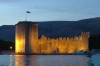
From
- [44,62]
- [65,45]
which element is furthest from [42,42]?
[44,62]

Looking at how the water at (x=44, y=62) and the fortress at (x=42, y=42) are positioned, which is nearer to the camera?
the water at (x=44, y=62)

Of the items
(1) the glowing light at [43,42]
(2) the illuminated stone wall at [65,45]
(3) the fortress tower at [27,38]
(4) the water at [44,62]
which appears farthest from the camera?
(3) the fortress tower at [27,38]

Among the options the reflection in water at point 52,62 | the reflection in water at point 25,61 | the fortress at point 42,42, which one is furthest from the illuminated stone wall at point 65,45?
the reflection in water at point 52,62

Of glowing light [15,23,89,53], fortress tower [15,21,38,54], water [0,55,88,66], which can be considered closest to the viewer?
water [0,55,88,66]

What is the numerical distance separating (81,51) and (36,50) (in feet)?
38.4

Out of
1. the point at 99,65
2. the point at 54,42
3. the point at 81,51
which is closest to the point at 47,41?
the point at 54,42

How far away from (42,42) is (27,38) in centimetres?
502

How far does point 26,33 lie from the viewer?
378 ft

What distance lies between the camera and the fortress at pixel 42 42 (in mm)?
107500

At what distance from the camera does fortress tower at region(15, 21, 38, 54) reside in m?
113

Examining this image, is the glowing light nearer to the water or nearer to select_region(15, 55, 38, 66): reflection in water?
the water

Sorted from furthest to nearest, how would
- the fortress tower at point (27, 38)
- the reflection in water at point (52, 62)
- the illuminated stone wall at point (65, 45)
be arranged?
the fortress tower at point (27, 38)
the illuminated stone wall at point (65, 45)
the reflection in water at point (52, 62)

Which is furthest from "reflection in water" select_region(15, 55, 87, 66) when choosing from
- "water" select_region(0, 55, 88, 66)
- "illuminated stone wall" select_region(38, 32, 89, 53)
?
"illuminated stone wall" select_region(38, 32, 89, 53)

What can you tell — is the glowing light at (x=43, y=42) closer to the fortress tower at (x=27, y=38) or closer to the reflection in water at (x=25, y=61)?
the fortress tower at (x=27, y=38)
